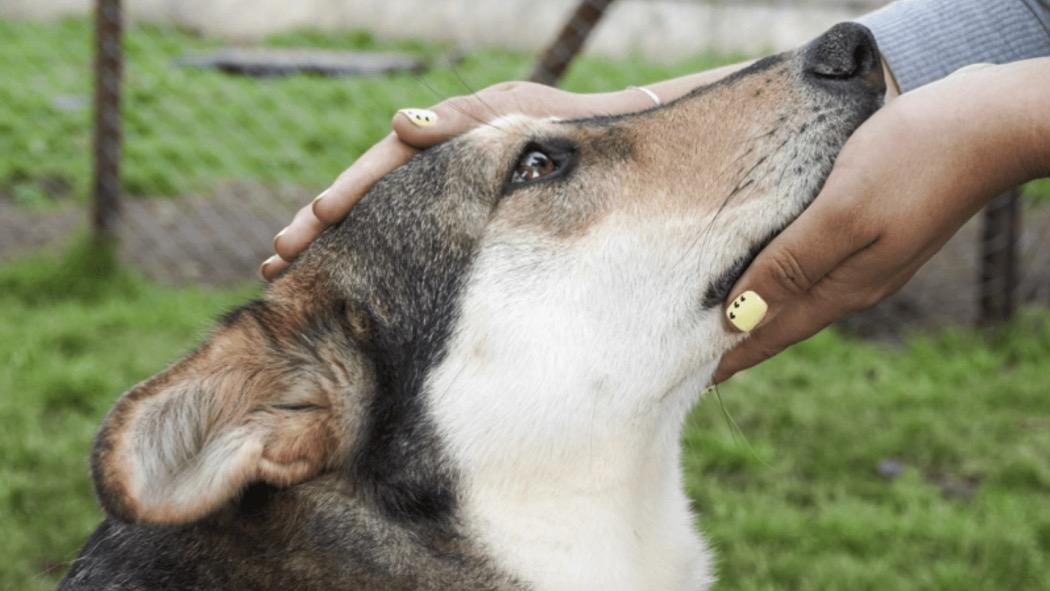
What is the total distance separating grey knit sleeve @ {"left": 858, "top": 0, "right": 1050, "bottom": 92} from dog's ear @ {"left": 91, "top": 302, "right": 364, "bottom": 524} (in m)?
1.65

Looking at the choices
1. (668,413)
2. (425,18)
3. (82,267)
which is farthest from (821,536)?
(425,18)

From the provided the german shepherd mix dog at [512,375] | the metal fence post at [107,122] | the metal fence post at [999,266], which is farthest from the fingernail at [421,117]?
the metal fence post at [107,122]

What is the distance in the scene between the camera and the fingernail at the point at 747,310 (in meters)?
2.61

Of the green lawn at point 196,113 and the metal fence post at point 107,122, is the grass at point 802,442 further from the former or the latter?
the green lawn at point 196,113

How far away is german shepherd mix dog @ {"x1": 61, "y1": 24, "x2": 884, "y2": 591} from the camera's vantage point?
2600mm

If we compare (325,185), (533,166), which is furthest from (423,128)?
(325,185)

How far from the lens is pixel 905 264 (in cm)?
273

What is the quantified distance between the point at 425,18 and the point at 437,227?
1053cm

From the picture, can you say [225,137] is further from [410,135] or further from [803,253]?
[803,253]

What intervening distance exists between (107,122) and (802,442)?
14.1ft

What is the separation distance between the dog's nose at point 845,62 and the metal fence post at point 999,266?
3.83m

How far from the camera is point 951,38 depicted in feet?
10.3

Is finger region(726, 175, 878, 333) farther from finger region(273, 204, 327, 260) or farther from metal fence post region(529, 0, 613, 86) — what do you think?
metal fence post region(529, 0, 613, 86)

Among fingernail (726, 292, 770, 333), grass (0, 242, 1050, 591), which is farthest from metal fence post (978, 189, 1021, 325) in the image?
fingernail (726, 292, 770, 333)
